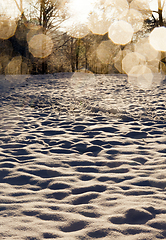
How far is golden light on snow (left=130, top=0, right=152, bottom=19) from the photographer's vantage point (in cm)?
2228

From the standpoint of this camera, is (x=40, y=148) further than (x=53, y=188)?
Yes

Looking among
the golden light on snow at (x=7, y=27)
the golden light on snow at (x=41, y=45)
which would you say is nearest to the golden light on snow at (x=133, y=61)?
the golden light on snow at (x=41, y=45)

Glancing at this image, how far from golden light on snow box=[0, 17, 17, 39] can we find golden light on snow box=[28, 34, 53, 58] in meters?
2.45

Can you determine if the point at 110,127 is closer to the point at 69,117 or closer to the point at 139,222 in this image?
the point at 69,117

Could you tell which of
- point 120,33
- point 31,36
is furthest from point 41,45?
point 120,33

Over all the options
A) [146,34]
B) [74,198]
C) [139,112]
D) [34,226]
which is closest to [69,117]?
[139,112]

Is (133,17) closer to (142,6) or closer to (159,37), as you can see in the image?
(142,6)

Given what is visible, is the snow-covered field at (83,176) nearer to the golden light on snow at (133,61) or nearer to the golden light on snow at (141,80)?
the golden light on snow at (141,80)

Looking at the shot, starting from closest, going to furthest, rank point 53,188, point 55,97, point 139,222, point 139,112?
point 139,222 < point 53,188 < point 139,112 < point 55,97

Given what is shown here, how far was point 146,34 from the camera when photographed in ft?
93.5

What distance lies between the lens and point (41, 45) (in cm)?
2530

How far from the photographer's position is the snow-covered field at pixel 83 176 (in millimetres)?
2238

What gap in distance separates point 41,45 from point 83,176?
79.9 ft

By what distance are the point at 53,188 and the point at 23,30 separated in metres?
27.3
